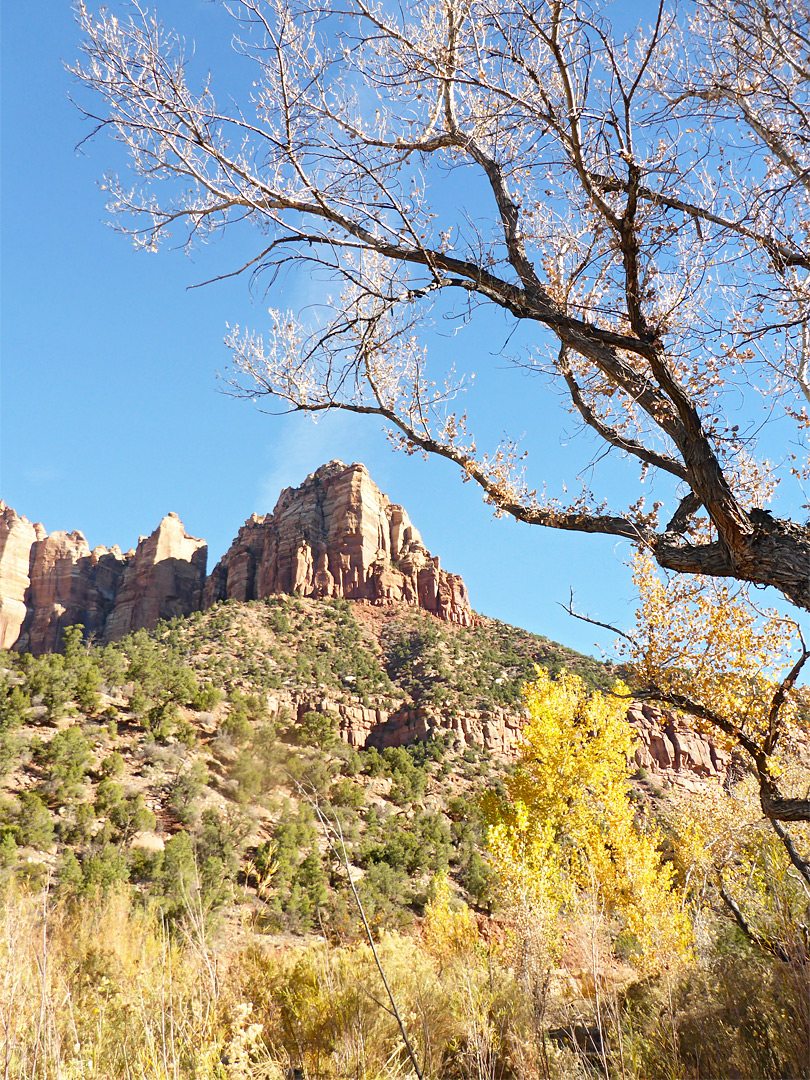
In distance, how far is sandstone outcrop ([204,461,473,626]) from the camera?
55531 mm

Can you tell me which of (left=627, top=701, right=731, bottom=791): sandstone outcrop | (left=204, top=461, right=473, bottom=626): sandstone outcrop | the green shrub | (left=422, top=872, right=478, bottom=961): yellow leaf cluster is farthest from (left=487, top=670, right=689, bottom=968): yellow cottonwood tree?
(left=204, top=461, right=473, bottom=626): sandstone outcrop

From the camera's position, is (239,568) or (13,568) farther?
(13,568)

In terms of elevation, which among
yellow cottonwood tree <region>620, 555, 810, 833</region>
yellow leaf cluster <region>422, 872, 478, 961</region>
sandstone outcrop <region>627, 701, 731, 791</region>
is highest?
yellow cottonwood tree <region>620, 555, 810, 833</region>

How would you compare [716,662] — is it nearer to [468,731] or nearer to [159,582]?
[468,731]

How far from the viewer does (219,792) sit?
18.3m

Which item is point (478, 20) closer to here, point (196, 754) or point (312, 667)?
→ point (196, 754)

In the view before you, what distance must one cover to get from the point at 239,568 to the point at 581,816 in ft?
175

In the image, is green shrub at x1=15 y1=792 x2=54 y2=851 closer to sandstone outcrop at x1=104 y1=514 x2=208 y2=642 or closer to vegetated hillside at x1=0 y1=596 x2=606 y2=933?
vegetated hillside at x1=0 y1=596 x2=606 y2=933

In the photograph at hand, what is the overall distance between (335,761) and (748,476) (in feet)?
80.1

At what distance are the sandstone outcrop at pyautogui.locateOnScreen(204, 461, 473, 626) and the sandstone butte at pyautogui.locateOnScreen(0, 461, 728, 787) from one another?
116 millimetres

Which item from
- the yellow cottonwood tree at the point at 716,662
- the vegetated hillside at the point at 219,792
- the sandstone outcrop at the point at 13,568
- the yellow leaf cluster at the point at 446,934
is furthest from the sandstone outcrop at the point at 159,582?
the yellow cottonwood tree at the point at 716,662

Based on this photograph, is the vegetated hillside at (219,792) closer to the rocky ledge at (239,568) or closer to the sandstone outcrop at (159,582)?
the rocky ledge at (239,568)

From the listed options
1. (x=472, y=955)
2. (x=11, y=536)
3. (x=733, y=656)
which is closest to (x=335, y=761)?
(x=472, y=955)

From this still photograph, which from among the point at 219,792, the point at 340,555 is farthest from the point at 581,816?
the point at 340,555
